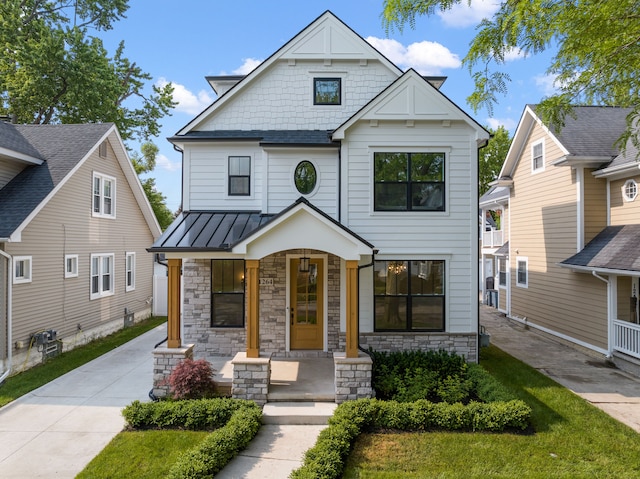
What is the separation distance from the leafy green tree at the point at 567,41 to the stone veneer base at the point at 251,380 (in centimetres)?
599

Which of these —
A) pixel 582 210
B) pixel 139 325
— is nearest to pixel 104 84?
pixel 139 325

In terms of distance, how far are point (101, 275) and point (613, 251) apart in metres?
16.5

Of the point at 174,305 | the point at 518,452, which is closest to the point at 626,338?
the point at 518,452

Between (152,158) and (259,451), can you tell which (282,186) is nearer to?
(259,451)

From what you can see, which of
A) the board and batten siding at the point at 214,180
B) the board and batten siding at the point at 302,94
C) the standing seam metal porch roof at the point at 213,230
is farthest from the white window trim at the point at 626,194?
the board and batten siding at the point at 214,180

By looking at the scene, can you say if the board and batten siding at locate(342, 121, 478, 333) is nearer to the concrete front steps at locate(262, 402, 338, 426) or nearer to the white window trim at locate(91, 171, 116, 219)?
the concrete front steps at locate(262, 402, 338, 426)

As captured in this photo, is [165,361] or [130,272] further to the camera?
[130,272]

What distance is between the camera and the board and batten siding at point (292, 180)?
950cm

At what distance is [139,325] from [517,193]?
16.8 metres

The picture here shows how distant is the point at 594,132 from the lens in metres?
12.2

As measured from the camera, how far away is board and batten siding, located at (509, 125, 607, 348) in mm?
11328

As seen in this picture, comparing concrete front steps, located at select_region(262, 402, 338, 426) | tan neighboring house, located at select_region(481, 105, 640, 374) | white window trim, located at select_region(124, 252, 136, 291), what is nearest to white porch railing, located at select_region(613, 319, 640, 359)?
tan neighboring house, located at select_region(481, 105, 640, 374)

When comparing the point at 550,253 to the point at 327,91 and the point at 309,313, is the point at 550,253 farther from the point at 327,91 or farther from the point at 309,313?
the point at 327,91

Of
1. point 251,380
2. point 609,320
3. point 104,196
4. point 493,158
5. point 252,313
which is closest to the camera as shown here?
point 251,380
